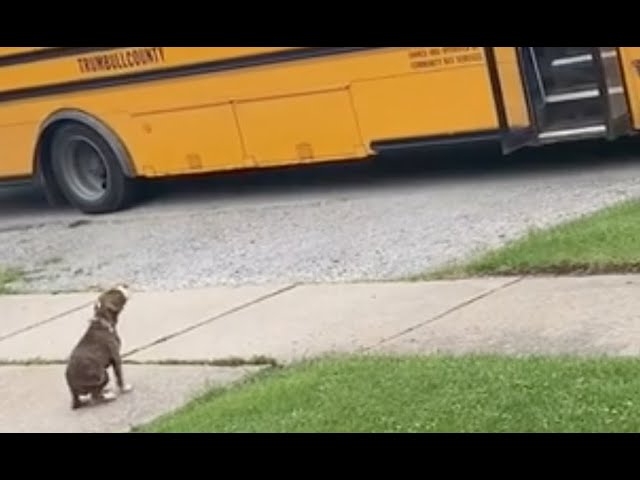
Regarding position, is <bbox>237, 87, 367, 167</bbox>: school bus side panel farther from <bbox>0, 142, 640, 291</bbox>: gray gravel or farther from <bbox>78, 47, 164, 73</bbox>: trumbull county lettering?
<bbox>78, 47, 164, 73</bbox>: trumbull county lettering

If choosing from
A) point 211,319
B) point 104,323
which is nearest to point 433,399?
point 104,323

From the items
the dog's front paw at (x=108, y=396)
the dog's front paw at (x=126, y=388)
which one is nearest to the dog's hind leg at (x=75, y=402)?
the dog's front paw at (x=108, y=396)

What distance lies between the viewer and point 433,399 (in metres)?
5.71

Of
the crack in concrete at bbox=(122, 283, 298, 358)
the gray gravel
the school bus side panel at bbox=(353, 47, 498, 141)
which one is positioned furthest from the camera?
the school bus side panel at bbox=(353, 47, 498, 141)

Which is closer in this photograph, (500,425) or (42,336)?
(500,425)

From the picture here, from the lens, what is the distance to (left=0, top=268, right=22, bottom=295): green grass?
10366mm

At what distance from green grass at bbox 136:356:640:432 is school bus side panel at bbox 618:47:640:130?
4.25 m

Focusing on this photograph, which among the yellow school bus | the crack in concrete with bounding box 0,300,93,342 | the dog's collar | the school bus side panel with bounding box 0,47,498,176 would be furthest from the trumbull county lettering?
the dog's collar

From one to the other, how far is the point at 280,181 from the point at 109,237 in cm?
211

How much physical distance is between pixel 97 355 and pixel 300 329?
4.53 ft

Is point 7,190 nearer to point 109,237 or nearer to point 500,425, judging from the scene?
point 109,237
